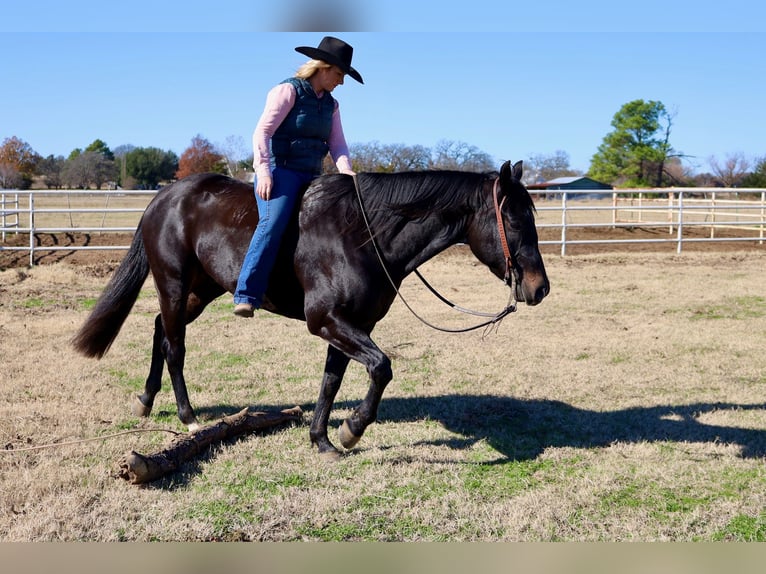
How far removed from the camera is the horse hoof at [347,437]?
14.2 feet

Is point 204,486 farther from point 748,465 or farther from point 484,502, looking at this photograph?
point 748,465

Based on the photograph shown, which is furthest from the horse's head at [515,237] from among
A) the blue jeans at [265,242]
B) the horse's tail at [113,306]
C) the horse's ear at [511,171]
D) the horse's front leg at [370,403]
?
the horse's tail at [113,306]

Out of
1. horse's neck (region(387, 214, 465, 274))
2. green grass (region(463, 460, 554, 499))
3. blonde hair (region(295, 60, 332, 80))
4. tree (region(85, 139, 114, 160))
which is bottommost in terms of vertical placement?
green grass (region(463, 460, 554, 499))

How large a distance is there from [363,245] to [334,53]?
4.02ft

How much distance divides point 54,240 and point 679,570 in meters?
18.5

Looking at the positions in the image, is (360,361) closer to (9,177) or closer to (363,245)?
(363,245)

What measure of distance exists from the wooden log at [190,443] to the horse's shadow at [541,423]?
10 centimetres

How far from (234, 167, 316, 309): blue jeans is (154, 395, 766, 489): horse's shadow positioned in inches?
42.6

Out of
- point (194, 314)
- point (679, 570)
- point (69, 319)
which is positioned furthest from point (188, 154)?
point (679, 570)

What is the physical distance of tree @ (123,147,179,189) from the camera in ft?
218

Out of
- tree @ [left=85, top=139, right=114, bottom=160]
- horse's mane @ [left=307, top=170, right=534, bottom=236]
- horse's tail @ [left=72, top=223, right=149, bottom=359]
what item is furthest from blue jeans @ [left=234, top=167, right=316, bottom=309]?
tree @ [left=85, top=139, right=114, bottom=160]

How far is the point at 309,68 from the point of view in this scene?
14.5ft

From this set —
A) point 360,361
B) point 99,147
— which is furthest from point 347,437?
point 99,147

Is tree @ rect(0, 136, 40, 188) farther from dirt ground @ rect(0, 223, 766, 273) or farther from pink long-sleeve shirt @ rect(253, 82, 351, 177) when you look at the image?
pink long-sleeve shirt @ rect(253, 82, 351, 177)
